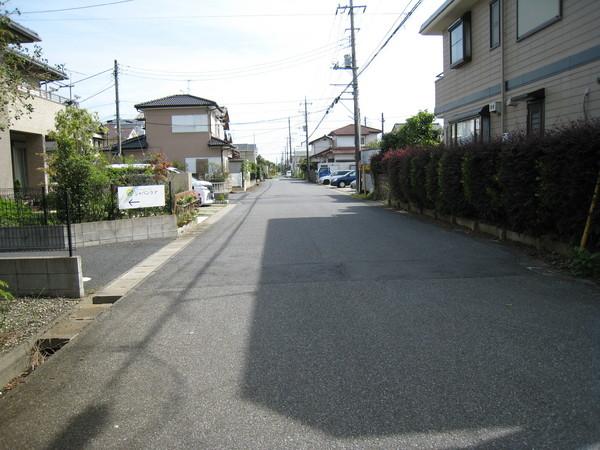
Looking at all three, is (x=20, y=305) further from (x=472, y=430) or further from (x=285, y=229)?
(x=285, y=229)

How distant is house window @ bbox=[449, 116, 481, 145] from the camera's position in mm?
17969

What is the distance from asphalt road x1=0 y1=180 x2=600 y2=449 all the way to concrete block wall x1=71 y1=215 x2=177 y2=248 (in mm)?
5093

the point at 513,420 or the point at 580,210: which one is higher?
the point at 580,210

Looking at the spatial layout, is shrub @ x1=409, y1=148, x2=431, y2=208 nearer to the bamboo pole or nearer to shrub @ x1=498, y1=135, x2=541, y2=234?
shrub @ x1=498, y1=135, x2=541, y2=234

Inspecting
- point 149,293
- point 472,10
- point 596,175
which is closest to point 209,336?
point 149,293

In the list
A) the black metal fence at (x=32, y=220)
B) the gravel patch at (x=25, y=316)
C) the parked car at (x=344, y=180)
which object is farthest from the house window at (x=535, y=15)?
the parked car at (x=344, y=180)

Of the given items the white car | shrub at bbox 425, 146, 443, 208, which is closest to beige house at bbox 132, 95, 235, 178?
the white car

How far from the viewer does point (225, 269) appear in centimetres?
951

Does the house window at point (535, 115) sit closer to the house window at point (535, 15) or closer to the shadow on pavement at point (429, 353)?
the house window at point (535, 15)

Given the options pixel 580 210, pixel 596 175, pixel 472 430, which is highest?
pixel 596 175

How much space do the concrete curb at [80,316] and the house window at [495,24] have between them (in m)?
11.3

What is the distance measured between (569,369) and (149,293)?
5.54m

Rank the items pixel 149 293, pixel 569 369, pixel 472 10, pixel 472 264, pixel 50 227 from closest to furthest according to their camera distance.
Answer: pixel 569 369
pixel 149 293
pixel 472 264
pixel 50 227
pixel 472 10

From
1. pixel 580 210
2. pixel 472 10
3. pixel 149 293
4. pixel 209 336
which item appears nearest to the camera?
pixel 209 336
